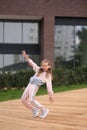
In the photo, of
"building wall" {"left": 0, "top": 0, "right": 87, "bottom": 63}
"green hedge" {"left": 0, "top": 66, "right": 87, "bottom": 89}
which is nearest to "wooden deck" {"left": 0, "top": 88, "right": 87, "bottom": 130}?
"green hedge" {"left": 0, "top": 66, "right": 87, "bottom": 89}

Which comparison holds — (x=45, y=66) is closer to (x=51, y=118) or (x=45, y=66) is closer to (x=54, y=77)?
(x=51, y=118)

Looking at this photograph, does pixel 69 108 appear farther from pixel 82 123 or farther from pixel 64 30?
pixel 64 30

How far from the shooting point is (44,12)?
1256 inches

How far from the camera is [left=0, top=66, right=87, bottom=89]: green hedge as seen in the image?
2028cm

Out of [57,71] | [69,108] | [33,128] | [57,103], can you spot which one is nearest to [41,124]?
[33,128]

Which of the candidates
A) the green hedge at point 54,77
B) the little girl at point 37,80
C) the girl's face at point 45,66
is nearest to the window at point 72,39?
the green hedge at point 54,77

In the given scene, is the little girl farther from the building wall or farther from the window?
the window

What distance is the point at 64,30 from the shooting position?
1312 inches

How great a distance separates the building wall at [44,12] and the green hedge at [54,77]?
8.98 m

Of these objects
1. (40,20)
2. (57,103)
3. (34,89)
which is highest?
(40,20)

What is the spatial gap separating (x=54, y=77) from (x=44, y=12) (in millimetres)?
11936

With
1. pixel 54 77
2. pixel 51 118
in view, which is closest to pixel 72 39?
pixel 54 77

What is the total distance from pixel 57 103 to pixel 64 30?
1986 cm

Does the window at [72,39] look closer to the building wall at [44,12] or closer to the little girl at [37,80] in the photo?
the building wall at [44,12]
